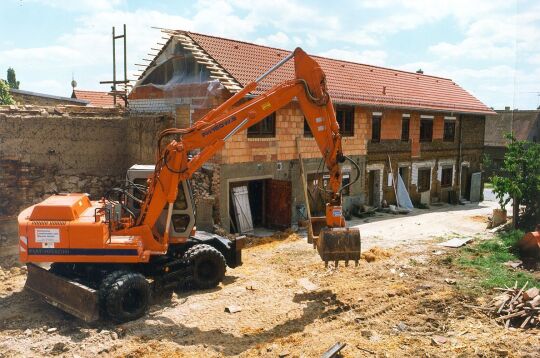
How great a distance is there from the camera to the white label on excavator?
823cm

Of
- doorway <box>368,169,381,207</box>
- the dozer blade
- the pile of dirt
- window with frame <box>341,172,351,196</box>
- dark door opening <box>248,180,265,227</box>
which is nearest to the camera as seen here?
the dozer blade

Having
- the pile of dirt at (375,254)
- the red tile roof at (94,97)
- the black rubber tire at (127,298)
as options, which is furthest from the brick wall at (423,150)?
the red tile roof at (94,97)

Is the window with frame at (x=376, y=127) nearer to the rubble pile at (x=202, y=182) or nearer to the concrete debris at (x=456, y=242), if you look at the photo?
the concrete debris at (x=456, y=242)

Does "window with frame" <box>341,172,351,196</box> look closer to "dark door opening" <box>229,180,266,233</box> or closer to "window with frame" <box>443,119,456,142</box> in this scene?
"dark door opening" <box>229,180,266,233</box>

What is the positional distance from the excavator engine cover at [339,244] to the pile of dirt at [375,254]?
12.2 ft

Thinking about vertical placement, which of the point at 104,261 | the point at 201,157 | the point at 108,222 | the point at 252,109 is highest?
the point at 252,109

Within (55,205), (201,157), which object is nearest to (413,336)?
(201,157)

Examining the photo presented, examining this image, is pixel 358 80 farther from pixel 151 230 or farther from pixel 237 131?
pixel 151 230

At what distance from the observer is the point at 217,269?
10.0m

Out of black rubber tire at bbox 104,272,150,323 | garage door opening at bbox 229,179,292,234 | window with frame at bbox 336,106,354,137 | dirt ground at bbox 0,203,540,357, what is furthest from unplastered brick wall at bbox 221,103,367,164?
black rubber tire at bbox 104,272,150,323

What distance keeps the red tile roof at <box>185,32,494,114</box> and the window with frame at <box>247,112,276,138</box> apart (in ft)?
3.75

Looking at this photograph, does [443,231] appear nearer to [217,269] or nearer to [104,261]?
[217,269]

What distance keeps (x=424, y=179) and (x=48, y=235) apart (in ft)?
64.1

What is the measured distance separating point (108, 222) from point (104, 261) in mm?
736
